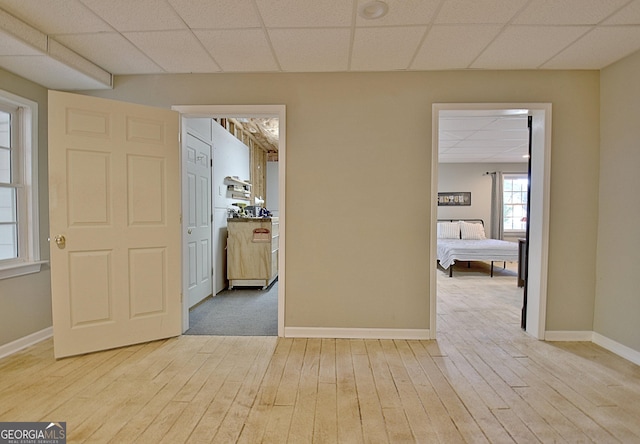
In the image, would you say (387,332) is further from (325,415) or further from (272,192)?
(272,192)

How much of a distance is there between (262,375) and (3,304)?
214 cm

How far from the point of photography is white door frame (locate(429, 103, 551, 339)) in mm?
2660

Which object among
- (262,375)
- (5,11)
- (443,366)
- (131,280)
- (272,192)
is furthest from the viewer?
(272,192)

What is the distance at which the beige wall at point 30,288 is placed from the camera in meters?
2.41

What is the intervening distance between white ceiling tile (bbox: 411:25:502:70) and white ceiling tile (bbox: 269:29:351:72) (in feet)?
1.99

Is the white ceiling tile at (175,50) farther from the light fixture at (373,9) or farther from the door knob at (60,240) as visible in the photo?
the door knob at (60,240)

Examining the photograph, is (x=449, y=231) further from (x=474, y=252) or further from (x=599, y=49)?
(x=599, y=49)

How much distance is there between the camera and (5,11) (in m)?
1.92

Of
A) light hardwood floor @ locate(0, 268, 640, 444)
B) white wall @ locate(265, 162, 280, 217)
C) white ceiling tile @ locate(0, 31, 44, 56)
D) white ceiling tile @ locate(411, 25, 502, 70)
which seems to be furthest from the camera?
white wall @ locate(265, 162, 280, 217)

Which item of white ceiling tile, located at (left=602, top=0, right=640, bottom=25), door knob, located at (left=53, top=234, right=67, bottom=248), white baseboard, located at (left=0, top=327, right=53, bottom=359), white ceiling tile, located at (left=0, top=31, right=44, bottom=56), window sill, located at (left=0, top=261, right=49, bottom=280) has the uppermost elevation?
white ceiling tile, located at (left=602, top=0, right=640, bottom=25)

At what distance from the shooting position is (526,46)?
7.52 ft

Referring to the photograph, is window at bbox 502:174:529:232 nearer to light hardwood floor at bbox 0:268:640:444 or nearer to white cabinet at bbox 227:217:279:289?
light hardwood floor at bbox 0:268:640:444

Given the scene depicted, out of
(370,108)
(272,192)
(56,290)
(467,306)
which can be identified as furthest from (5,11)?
(272,192)

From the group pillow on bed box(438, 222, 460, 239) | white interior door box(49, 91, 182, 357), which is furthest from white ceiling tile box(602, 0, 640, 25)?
pillow on bed box(438, 222, 460, 239)
